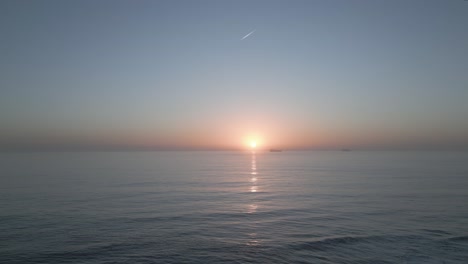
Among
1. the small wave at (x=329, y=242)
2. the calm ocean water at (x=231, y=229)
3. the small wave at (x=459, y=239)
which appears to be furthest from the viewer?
the small wave at (x=459, y=239)

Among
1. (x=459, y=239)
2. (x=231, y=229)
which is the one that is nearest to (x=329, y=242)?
(x=231, y=229)

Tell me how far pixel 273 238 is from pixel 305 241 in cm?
299

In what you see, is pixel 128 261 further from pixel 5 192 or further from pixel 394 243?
pixel 5 192

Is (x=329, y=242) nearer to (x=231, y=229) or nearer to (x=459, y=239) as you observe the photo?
(x=231, y=229)

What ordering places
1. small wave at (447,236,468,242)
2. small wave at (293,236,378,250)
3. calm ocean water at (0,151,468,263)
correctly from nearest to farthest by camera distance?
calm ocean water at (0,151,468,263) < small wave at (293,236,378,250) < small wave at (447,236,468,242)

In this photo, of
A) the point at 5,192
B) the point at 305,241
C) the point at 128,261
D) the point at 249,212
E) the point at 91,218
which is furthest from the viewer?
the point at 5,192

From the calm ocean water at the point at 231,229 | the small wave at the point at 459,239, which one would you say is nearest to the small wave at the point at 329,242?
the calm ocean water at the point at 231,229

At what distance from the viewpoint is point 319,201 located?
5628cm

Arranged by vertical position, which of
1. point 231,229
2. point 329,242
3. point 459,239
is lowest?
point 459,239

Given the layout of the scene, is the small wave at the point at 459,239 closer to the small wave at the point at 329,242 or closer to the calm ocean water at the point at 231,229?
the calm ocean water at the point at 231,229

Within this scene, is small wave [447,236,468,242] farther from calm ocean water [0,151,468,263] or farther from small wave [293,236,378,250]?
small wave [293,236,378,250]

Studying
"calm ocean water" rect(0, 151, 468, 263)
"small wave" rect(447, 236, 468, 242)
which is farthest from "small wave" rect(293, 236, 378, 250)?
"small wave" rect(447, 236, 468, 242)

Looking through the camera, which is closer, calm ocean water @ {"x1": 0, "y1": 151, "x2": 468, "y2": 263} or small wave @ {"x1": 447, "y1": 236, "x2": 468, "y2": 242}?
calm ocean water @ {"x1": 0, "y1": 151, "x2": 468, "y2": 263}

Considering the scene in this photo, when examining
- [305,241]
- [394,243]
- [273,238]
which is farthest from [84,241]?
[394,243]
